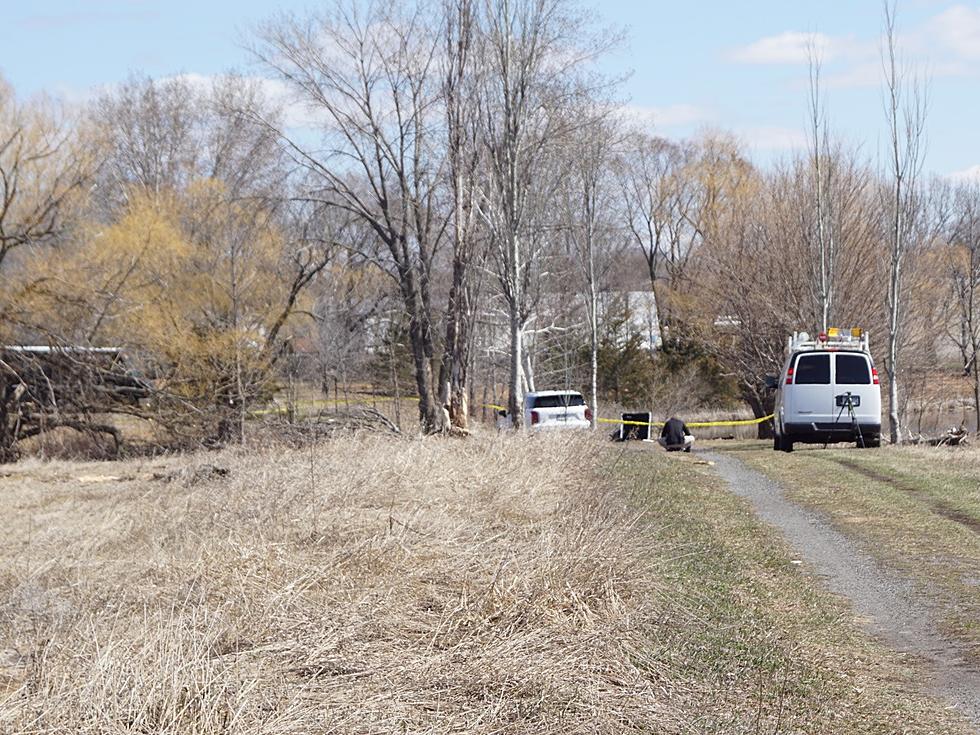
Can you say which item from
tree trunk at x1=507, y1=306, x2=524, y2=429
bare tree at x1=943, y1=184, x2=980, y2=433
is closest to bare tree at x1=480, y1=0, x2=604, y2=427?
tree trunk at x1=507, y1=306, x2=524, y2=429

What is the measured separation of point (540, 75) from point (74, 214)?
13398 mm

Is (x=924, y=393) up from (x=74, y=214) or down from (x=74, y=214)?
down

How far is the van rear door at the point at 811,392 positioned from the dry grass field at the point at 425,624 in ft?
37.6

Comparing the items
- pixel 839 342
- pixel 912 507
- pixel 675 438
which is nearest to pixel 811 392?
pixel 839 342

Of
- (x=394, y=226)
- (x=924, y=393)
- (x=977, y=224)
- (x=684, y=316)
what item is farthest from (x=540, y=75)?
(x=977, y=224)

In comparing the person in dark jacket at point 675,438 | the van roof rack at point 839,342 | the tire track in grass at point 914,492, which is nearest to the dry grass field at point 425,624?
the tire track in grass at point 914,492

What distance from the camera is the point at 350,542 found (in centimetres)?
848

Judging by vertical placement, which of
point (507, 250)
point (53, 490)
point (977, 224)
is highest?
point (977, 224)

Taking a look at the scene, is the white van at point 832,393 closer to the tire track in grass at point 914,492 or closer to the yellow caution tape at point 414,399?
the tire track in grass at point 914,492

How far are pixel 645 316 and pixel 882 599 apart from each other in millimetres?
51782

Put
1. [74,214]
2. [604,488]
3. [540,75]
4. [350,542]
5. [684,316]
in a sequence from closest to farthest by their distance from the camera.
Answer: [350,542], [604,488], [540,75], [74,214], [684,316]

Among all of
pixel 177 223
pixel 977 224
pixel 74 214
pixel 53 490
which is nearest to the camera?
pixel 53 490

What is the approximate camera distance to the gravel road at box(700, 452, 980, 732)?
263 inches

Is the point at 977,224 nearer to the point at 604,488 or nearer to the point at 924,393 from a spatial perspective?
the point at 924,393
